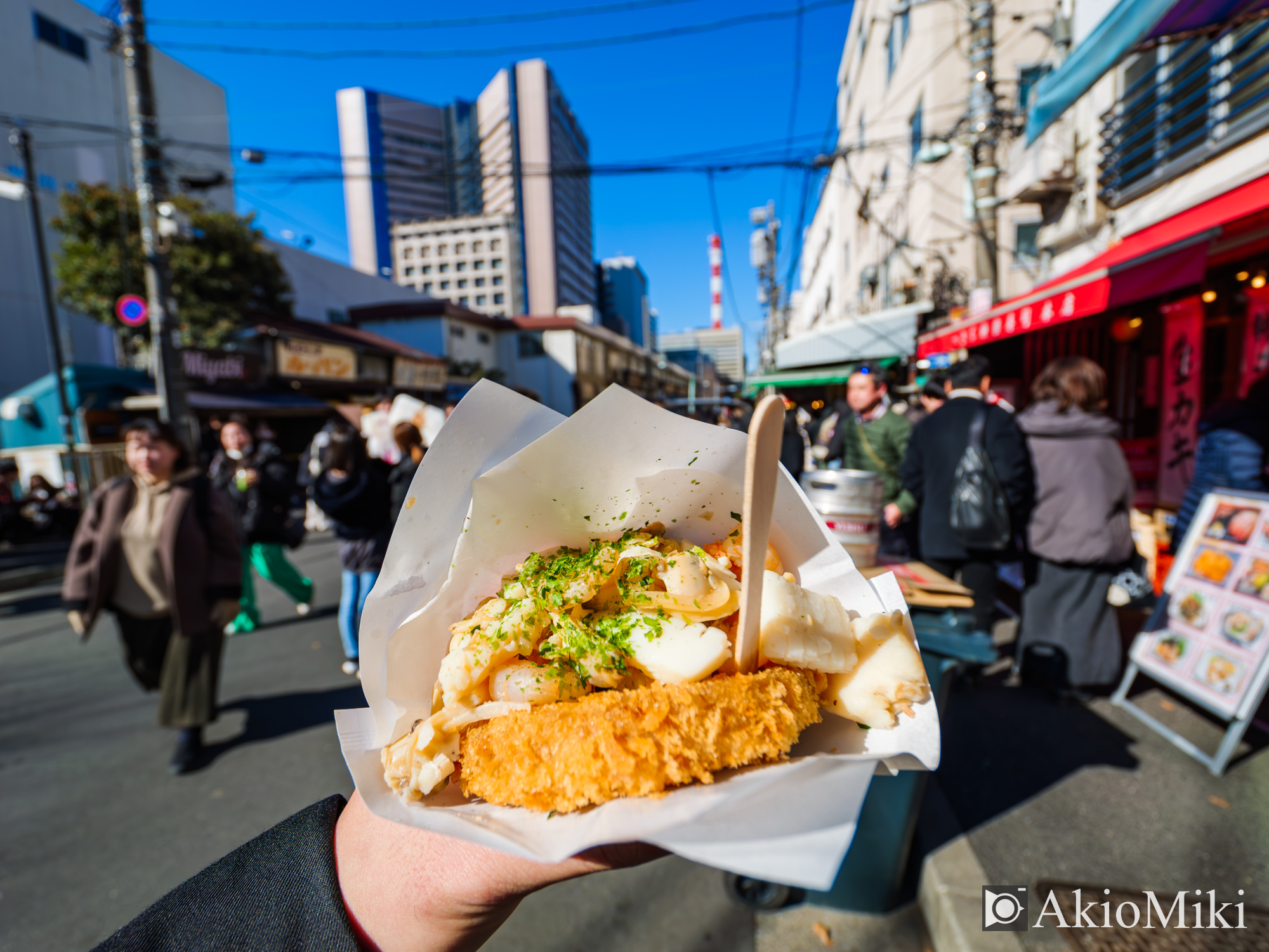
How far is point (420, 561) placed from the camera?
110cm

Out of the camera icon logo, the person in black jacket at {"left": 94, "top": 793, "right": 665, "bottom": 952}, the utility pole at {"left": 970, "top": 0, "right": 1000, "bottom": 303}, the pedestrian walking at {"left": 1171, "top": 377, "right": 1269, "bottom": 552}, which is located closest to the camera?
the person in black jacket at {"left": 94, "top": 793, "right": 665, "bottom": 952}

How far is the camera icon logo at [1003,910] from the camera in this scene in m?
2.08

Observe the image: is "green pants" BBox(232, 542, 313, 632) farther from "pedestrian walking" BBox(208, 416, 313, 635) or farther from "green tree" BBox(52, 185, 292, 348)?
"green tree" BBox(52, 185, 292, 348)

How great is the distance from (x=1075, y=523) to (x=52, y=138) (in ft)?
112

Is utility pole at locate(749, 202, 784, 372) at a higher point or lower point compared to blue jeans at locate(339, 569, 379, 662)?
higher

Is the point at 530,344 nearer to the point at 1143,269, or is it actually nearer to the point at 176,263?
the point at 176,263

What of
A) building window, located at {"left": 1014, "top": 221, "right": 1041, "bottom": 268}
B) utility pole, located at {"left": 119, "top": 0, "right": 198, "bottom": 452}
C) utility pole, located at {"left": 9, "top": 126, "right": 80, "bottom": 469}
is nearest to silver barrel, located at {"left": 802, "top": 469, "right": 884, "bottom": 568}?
utility pole, located at {"left": 119, "top": 0, "right": 198, "bottom": 452}

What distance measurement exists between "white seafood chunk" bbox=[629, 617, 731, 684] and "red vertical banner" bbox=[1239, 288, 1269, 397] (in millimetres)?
6357

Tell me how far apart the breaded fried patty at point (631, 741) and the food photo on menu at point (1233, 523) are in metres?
3.99

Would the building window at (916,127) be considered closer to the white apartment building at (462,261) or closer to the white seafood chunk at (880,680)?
the white seafood chunk at (880,680)

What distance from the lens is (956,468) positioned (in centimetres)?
375

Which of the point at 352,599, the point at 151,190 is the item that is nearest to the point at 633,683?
the point at 352,599

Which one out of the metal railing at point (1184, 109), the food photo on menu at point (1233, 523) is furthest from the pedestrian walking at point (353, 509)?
the metal railing at point (1184, 109)

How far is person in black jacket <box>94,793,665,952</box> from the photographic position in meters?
0.91
